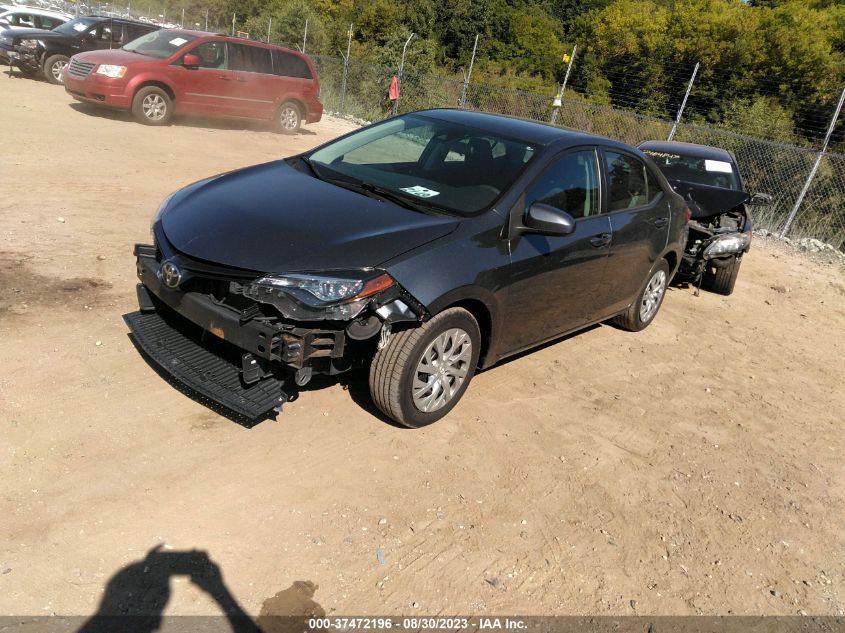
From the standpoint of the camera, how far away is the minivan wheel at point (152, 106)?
12.4 meters

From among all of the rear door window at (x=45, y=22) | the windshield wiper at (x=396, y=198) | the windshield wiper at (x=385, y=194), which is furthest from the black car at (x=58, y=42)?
the windshield wiper at (x=396, y=198)

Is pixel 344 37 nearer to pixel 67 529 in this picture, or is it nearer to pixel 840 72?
pixel 840 72

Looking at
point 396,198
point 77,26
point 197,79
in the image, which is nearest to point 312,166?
point 396,198

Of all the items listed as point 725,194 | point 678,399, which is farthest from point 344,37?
point 678,399

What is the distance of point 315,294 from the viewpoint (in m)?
3.27

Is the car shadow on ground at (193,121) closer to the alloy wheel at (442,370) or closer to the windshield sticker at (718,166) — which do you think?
the windshield sticker at (718,166)

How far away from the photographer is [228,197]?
159 inches

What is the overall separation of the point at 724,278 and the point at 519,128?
14.6 feet

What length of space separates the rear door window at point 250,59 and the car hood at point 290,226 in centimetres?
1058

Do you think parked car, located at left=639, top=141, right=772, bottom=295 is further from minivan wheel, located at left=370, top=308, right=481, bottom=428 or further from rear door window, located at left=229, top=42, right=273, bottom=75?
rear door window, located at left=229, top=42, right=273, bottom=75

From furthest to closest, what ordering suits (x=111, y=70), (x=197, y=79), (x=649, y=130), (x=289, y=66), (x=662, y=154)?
(x=649, y=130), (x=289, y=66), (x=197, y=79), (x=111, y=70), (x=662, y=154)

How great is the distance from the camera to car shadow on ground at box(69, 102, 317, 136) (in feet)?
42.4

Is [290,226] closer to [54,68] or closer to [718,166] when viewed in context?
[718,166]

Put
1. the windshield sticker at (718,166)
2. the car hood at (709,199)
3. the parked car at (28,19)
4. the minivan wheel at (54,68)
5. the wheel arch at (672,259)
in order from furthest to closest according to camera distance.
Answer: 1. the parked car at (28,19)
2. the minivan wheel at (54,68)
3. the windshield sticker at (718,166)
4. the car hood at (709,199)
5. the wheel arch at (672,259)
